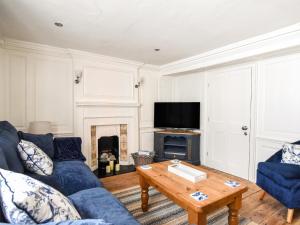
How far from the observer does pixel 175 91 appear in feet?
15.3

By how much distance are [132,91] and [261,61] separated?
2.47 m

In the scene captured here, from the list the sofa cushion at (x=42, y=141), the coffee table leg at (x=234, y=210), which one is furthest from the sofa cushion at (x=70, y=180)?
the coffee table leg at (x=234, y=210)

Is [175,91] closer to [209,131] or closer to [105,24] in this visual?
[209,131]

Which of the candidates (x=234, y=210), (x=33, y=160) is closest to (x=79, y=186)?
(x=33, y=160)

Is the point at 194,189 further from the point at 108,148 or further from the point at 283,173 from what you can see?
the point at 108,148

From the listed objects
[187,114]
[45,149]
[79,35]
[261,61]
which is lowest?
[45,149]

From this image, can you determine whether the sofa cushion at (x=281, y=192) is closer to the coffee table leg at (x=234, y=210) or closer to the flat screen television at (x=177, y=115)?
the coffee table leg at (x=234, y=210)

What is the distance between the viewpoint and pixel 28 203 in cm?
83

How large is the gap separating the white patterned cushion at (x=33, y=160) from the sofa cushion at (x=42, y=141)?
0.39 meters

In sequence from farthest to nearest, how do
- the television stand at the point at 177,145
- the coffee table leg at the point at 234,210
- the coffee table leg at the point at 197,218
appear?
1. the television stand at the point at 177,145
2. the coffee table leg at the point at 234,210
3. the coffee table leg at the point at 197,218

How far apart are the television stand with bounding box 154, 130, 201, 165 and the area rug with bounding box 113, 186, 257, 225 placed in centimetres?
148

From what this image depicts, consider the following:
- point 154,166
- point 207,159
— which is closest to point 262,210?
point 154,166

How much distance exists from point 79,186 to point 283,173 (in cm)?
224

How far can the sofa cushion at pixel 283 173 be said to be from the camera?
2.01m
